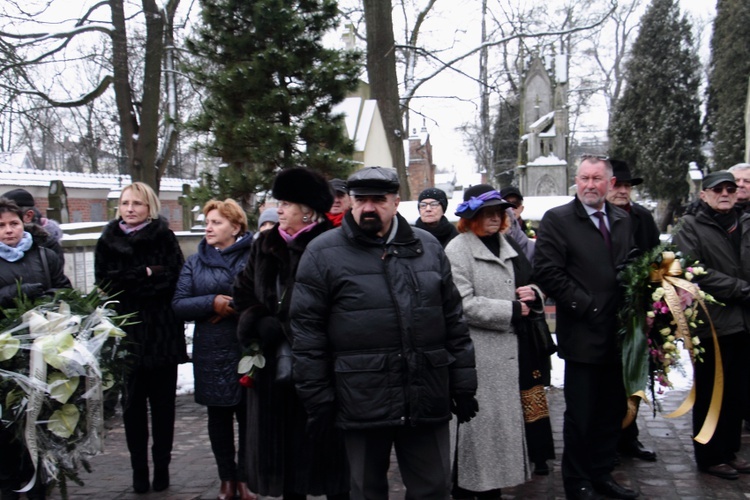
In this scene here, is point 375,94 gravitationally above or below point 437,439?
above

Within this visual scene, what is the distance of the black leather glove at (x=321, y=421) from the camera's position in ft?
10.8

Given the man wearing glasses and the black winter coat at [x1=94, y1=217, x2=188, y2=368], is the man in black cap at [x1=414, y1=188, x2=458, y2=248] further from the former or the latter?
the black winter coat at [x1=94, y1=217, x2=188, y2=368]

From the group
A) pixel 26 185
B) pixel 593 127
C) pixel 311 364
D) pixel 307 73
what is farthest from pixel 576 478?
pixel 593 127

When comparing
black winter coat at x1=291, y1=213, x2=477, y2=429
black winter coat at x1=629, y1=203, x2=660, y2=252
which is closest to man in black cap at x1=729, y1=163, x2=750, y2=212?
black winter coat at x1=629, y1=203, x2=660, y2=252

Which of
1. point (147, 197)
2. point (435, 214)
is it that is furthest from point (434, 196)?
point (147, 197)

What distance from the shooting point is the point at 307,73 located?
8719 mm

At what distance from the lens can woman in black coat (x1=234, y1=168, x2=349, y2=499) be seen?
12.6 ft

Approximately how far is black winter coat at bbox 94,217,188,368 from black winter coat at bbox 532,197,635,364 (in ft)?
8.26

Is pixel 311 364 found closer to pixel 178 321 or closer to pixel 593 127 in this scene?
pixel 178 321

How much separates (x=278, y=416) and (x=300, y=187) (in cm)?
128

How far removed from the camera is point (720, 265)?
5.06m

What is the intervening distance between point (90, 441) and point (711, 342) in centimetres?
430

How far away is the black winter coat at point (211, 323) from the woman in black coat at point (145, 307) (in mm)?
173

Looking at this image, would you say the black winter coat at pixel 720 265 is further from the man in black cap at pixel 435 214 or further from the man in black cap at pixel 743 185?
the man in black cap at pixel 435 214
